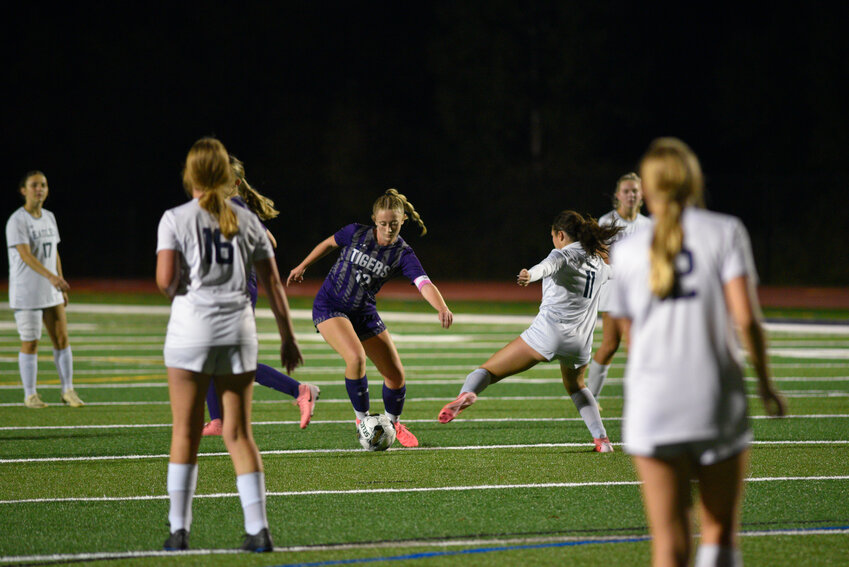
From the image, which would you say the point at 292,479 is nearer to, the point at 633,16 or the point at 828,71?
the point at 828,71

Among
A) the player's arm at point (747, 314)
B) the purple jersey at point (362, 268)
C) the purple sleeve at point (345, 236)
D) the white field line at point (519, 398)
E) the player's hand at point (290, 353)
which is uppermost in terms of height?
the player's arm at point (747, 314)

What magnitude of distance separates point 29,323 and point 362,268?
4202 millimetres

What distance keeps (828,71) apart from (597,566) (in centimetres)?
3719

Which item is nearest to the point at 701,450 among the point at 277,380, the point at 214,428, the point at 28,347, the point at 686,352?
the point at 686,352

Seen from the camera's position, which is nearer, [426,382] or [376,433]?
[376,433]

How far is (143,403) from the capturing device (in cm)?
1123

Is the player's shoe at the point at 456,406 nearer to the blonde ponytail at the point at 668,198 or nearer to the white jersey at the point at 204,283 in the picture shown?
the white jersey at the point at 204,283

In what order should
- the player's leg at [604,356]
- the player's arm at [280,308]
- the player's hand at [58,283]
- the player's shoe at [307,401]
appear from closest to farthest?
the player's arm at [280,308] → the player's shoe at [307,401] → the player's leg at [604,356] → the player's hand at [58,283]

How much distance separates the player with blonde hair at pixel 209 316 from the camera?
16.3ft

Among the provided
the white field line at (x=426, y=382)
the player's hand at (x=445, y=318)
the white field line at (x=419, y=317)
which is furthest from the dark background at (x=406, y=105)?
the player's hand at (x=445, y=318)

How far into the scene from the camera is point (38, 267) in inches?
416

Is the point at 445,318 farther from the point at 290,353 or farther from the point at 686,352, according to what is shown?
the point at 686,352

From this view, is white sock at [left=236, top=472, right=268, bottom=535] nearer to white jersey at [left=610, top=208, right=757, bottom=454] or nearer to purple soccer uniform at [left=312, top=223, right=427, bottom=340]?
white jersey at [left=610, top=208, right=757, bottom=454]

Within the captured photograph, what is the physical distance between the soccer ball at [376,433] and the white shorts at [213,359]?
11.1 feet
